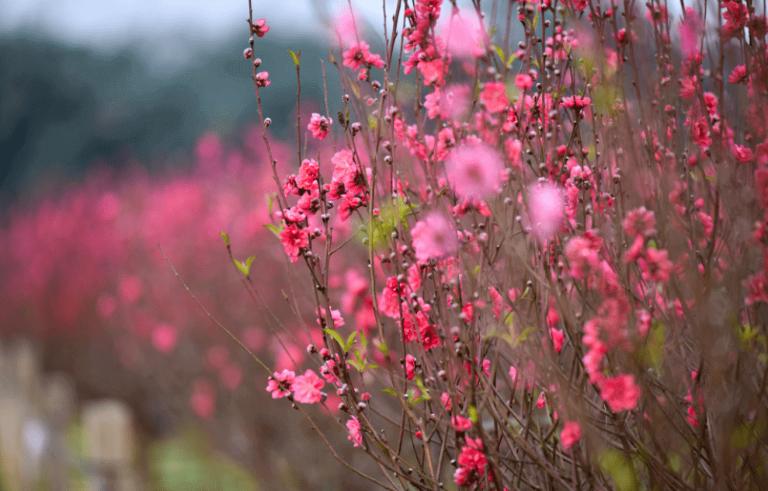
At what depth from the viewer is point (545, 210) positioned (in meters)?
1.62

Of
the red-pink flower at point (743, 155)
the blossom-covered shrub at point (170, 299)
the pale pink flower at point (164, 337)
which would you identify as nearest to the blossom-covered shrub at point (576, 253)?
the red-pink flower at point (743, 155)

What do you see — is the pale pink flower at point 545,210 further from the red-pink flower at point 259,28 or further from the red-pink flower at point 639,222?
the red-pink flower at point 259,28

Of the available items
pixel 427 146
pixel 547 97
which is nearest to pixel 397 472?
pixel 427 146

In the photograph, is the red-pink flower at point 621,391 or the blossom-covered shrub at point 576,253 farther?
the blossom-covered shrub at point 576,253

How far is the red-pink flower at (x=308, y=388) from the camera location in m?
1.90

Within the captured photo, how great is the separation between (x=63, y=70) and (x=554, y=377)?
26.7m

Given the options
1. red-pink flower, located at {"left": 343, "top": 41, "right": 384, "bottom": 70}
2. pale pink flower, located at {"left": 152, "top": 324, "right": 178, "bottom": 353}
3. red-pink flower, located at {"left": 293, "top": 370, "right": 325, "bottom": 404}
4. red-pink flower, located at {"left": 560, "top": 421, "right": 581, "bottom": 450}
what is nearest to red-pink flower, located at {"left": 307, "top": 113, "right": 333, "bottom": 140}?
red-pink flower, located at {"left": 343, "top": 41, "right": 384, "bottom": 70}

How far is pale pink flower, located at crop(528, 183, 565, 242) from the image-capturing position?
1.62 meters

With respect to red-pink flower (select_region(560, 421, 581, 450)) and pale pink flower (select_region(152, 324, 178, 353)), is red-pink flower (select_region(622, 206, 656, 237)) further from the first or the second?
pale pink flower (select_region(152, 324, 178, 353))

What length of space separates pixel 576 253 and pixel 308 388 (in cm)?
77

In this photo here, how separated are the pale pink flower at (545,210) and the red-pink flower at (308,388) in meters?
0.62

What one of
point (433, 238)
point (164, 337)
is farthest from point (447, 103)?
point (164, 337)

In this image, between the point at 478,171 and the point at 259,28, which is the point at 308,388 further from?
the point at 259,28

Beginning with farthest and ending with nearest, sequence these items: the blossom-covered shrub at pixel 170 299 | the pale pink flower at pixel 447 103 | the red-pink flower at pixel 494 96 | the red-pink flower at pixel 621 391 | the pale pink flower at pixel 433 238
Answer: the blossom-covered shrub at pixel 170 299
the pale pink flower at pixel 447 103
the red-pink flower at pixel 494 96
the pale pink flower at pixel 433 238
the red-pink flower at pixel 621 391
